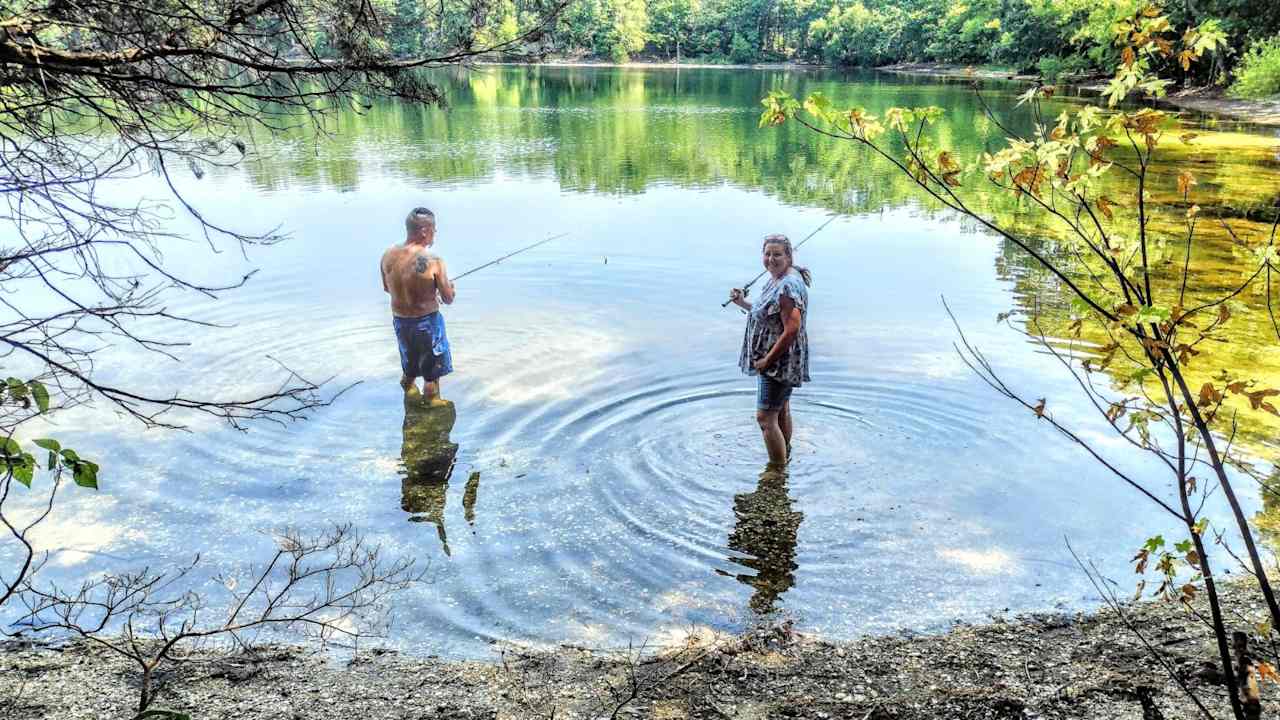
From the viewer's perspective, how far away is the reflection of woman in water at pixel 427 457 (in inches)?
269

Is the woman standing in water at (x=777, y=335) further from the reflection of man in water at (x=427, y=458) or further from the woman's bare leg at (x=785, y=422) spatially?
the reflection of man in water at (x=427, y=458)

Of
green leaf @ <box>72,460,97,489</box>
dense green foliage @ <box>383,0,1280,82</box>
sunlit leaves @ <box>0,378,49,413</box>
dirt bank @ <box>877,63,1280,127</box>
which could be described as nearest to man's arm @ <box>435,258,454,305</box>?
dense green foliage @ <box>383,0,1280,82</box>

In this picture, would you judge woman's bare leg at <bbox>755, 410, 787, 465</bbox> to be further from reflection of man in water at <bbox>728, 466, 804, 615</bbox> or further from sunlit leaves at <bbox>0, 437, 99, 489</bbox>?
sunlit leaves at <bbox>0, 437, 99, 489</bbox>

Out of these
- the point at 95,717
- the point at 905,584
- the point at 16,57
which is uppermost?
the point at 16,57

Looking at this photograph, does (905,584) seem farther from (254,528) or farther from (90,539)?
(90,539)

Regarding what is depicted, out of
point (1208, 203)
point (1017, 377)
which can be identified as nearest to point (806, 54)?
point (1208, 203)

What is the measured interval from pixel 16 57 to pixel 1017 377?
8.81 m

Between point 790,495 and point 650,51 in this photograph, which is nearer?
point 790,495

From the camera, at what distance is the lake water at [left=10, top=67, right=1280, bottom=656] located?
5711mm

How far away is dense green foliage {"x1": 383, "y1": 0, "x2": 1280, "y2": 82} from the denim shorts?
2923 millimetres

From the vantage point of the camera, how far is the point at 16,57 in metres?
3.01

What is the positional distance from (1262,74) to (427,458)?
45.3m

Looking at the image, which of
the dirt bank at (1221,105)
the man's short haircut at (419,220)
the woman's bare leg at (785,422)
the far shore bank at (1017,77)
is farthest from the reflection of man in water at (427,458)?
the dirt bank at (1221,105)

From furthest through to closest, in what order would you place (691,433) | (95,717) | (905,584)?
(691,433), (905,584), (95,717)
